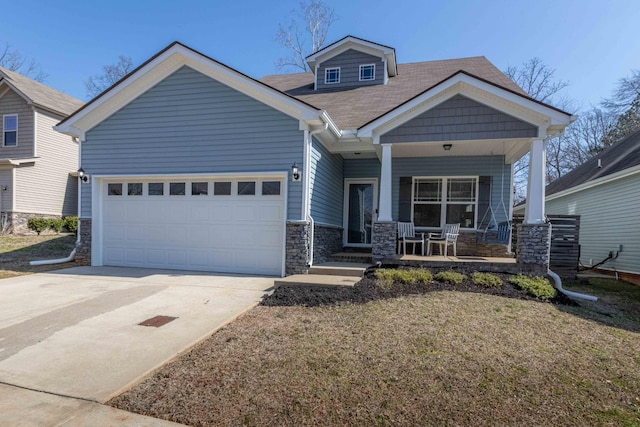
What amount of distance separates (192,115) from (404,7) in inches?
294

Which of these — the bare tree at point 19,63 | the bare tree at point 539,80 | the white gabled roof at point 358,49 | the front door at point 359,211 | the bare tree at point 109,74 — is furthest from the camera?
the bare tree at point 109,74

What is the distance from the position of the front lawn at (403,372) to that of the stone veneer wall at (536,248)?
223 cm

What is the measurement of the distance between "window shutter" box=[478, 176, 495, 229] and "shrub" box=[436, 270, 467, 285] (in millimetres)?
3646

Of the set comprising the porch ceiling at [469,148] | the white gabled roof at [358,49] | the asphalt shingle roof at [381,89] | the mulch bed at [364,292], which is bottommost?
the mulch bed at [364,292]

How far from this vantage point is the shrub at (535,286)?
5.85 meters

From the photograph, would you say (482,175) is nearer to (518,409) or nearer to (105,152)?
(518,409)

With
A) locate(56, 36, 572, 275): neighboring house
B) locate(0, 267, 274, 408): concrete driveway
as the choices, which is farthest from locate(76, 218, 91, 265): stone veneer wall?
locate(0, 267, 274, 408): concrete driveway

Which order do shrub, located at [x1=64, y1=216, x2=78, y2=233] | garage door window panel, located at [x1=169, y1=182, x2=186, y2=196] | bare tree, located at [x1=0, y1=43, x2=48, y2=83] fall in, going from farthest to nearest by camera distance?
1. bare tree, located at [x1=0, y1=43, x2=48, y2=83]
2. shrub, located at [x1=64, y1=216, x2=78, y2=233]
3. garage door window panel, located at [x1=169, y1=182, x2=186, y2=196]

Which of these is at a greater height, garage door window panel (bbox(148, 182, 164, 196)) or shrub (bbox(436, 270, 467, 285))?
garage door window panel (bbox(148, 182, 164, 196))

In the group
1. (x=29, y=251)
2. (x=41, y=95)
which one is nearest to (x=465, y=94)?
(x=29, y=251)

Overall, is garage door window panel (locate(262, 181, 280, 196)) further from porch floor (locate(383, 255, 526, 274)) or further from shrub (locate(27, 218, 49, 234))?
shrub (locate(27, 218, 49, 234))

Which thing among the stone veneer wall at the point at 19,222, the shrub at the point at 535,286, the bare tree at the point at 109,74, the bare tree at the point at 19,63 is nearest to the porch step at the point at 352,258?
the shrub at the point at 535,286

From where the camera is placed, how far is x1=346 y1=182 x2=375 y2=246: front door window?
10.5m

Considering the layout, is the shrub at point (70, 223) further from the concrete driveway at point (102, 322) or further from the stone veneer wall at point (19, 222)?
the concrete driveway at point (102, 322)
